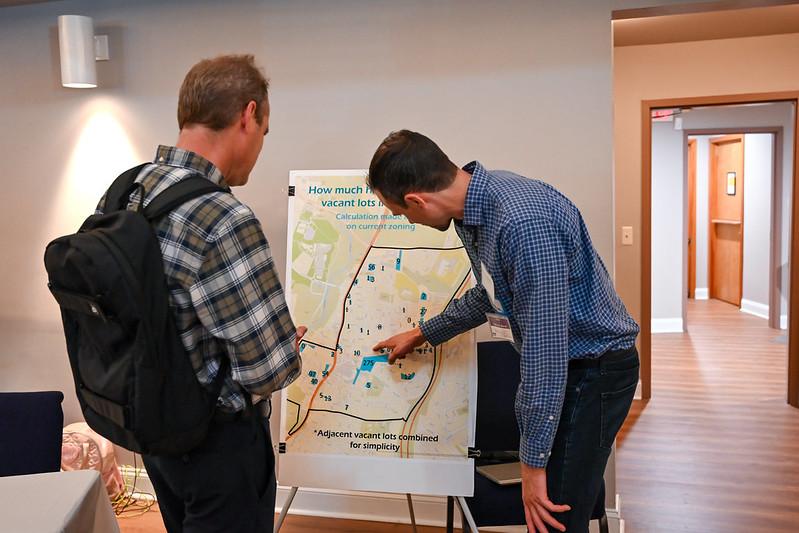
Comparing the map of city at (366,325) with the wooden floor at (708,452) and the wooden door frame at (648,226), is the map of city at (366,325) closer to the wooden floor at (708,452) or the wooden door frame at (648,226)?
the wooden floor at (708,452)

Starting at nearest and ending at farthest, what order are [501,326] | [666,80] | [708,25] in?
[501,326] → [708,25] → [666,80]

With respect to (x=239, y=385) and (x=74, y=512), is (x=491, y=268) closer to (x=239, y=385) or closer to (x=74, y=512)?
(x=239, y=385)

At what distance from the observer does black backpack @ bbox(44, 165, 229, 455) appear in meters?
1.29

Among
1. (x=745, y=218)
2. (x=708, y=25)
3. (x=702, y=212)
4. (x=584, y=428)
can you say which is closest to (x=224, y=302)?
(x=584, y=428)

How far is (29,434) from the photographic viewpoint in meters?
1.94

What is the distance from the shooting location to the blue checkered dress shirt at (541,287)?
1426mm

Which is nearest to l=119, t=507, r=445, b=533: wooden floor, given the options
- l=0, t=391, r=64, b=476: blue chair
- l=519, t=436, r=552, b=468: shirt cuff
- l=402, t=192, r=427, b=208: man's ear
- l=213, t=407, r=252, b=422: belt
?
l=0, t=391, r=64, b=476: blue chair

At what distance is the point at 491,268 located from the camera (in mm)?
1553

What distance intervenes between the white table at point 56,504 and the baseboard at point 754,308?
26.8 feet

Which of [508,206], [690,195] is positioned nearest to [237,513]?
[508,206]

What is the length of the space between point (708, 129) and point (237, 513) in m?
6.89

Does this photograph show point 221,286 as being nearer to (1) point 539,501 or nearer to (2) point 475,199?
(2) point 475,199

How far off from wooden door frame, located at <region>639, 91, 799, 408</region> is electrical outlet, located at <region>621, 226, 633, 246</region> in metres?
0.08

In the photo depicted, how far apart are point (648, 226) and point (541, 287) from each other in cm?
379
